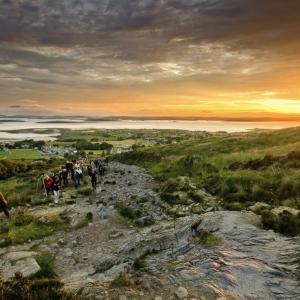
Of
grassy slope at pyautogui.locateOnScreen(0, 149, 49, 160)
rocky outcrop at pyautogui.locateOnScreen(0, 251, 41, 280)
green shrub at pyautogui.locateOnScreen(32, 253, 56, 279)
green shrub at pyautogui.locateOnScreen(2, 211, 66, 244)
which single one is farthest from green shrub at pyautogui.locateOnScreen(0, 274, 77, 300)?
grassy slope at pyautogui.locateOnScreen(0, 149, 49, 160)

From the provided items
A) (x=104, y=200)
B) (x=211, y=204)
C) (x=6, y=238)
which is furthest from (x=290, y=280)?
(x=104, y=200)

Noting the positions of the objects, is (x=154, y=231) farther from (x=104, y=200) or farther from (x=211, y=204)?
(x=104, y=200)

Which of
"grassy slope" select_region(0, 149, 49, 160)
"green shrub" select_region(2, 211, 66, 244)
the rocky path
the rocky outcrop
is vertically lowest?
"grassy slope" select_region(0, 149, 49, 160)

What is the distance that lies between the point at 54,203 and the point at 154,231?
13908 millimetres

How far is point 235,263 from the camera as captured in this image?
11.0m

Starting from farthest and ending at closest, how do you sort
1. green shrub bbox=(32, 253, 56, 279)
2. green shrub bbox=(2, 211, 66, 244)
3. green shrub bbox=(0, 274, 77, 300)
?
green shrub bbox=(2, 211, 66, 244) → green shrub bbox=(32, 253, 56, 279) → green shrub bbox=(0, 274, 77, 300)

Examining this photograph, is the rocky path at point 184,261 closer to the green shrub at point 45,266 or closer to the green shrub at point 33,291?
the green shrub at point 45,266

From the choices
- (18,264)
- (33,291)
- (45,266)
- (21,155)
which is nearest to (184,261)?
(33,291)

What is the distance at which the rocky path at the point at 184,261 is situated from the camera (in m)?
9.75

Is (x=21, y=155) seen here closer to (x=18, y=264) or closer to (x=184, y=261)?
(x=18, y=264)

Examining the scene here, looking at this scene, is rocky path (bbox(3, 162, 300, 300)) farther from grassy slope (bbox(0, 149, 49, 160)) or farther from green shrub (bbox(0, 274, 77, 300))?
grassy slope (bbox(0, 149, 49, 160))

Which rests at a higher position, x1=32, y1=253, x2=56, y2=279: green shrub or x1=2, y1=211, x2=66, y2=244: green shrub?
x1=32, y1=253, x2=56, y2=279: green shrub

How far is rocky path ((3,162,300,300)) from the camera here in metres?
9.75

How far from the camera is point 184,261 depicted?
1171 centimetres
